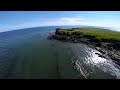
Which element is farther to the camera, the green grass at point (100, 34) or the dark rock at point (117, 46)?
the green grass at point (100, 34)

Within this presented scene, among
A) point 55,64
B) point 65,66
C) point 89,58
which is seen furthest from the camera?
point 89,58

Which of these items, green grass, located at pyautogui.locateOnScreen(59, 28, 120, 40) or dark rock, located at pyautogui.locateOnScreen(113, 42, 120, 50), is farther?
green grass, located at pyautogui.locateOnScreen(59, 28, 120, 40)

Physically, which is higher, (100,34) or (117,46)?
(117,46)

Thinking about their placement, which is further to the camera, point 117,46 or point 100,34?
point 100,34
